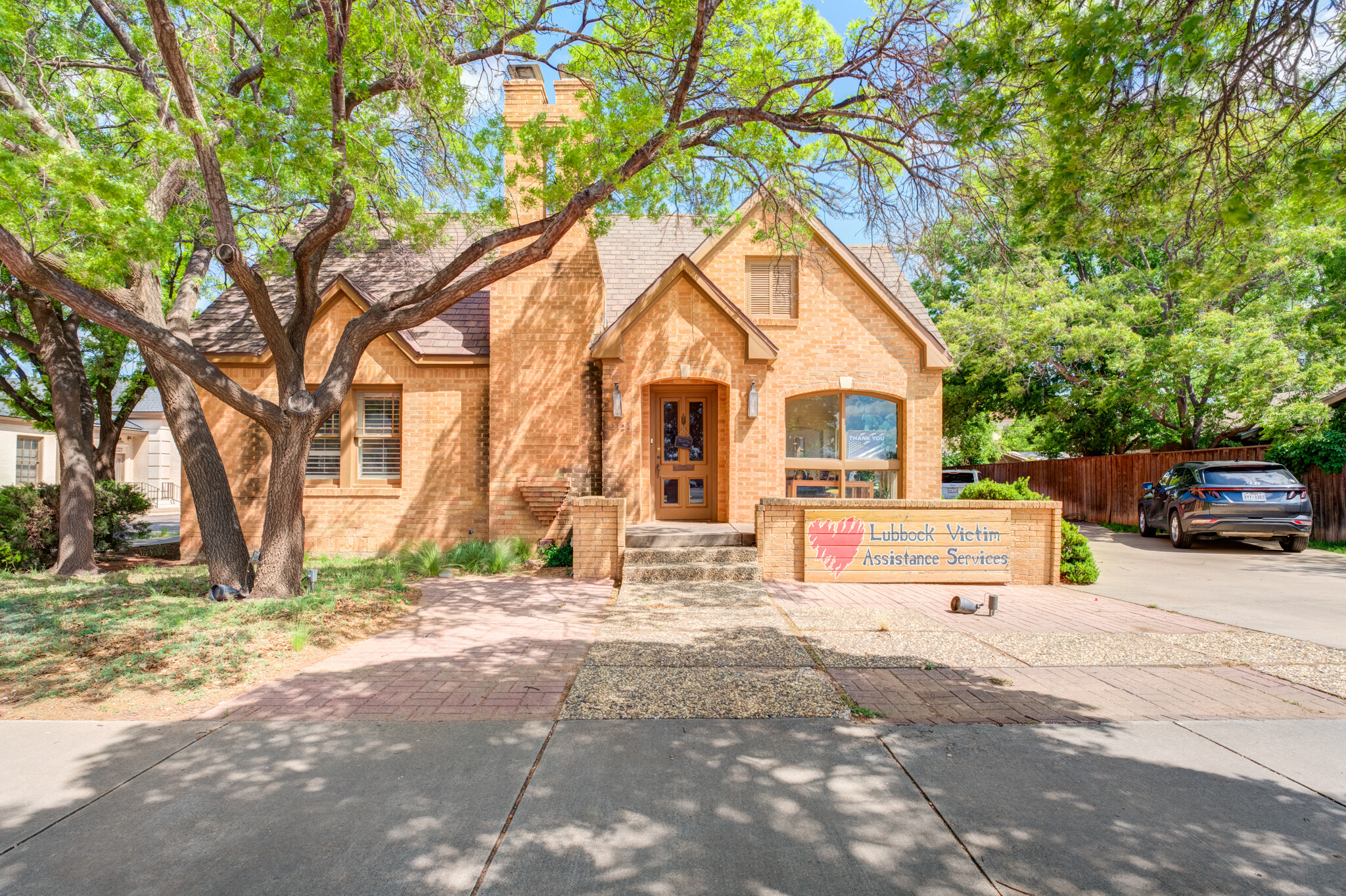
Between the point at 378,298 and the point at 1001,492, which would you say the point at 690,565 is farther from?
the point at 378,298

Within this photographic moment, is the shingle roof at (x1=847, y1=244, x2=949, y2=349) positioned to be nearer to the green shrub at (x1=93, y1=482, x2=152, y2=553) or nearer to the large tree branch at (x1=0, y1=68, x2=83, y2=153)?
the large tree branch at (x1=0, y1=68, x2=83, y2=153)

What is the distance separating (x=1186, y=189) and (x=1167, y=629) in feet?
14.4

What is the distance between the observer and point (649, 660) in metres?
5.46

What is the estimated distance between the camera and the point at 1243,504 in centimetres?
1265

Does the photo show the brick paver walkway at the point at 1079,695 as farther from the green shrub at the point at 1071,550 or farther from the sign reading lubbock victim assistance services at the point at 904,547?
the green shrub at the point at 1071,550

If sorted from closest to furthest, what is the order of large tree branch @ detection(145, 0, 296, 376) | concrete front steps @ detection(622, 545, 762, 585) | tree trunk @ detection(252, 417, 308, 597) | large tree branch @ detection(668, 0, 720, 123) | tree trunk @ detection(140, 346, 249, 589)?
large tree branch @ detection(145, 0, 296, 376)
large tree branch @ detection(668, 0, 720, 123)
tree trunk @ detection(252, 417, 308, 597)
tree trunk @ detection(140, 346, 249, 589)
concrete front steps @ detection(622, 545, 762, 585)

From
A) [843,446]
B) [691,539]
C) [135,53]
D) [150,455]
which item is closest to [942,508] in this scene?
[843,446]

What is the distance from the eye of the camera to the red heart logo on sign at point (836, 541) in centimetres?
944

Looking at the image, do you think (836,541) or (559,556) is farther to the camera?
(559,556)

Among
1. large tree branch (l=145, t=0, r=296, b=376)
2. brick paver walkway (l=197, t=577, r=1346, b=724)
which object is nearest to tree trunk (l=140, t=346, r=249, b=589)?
large tree branch (l=145, t=0, r=296, b=376)

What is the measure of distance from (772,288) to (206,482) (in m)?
9.54

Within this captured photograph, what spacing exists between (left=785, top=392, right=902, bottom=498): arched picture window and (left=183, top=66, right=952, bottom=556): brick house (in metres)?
0.03

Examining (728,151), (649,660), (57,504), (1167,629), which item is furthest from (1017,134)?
(57,504)

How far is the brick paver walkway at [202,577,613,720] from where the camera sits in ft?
14.4
